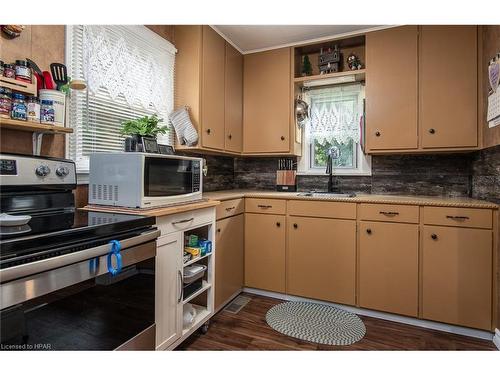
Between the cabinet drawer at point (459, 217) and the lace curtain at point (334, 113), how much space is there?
41.3 inches

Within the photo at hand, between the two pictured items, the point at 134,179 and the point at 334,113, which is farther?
the point at 334,113

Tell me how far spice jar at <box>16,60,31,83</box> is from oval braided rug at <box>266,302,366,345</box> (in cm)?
203

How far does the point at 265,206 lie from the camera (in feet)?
8.35

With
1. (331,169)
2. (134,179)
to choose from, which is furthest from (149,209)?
(331,169)

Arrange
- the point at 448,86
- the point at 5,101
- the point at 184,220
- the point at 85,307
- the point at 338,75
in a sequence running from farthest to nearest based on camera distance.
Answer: the point at 338,75 < the point at 448,86 < the point at 184,220 < the point at 5,101 < the point at 85,307

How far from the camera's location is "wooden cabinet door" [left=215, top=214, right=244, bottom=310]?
223cm

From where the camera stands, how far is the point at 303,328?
2035mm

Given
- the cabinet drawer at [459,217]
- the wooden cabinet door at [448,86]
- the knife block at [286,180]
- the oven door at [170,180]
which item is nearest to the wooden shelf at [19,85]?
the oven door at [170,180]

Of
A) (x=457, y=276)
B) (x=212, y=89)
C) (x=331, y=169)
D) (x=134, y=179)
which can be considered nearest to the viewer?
(x=134, y=179)

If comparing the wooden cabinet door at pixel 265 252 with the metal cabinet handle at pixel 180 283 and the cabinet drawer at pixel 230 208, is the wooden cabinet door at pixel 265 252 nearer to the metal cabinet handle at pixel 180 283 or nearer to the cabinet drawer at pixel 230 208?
the cabinet drawer at pixel 230 208

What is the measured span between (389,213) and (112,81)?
6.97 ft

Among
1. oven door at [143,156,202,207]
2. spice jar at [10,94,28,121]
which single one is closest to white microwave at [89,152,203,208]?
oven door at [143,156,202,207]

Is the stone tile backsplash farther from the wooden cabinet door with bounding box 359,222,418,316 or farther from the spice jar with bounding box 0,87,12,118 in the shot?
the spice jar with bounding box 0,87,12,118

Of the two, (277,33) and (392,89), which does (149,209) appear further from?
(392,89)
